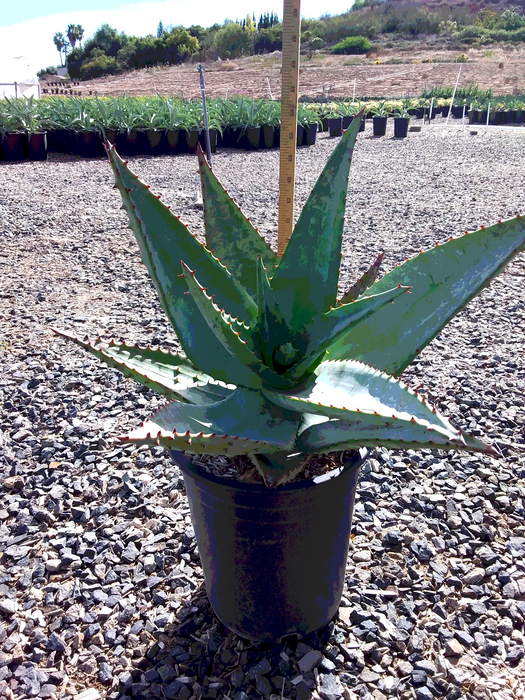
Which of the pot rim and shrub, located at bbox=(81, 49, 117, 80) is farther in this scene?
shrub, located at bbox=(81, 49, 117, 80)

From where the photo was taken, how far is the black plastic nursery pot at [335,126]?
12594 mm

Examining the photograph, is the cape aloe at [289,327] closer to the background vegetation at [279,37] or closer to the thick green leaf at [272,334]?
the thick green leaf at [272,334]

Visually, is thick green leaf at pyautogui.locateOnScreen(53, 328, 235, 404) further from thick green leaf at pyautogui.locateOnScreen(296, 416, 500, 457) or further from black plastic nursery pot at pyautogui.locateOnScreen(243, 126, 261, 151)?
black plastic nursery pot at pyautogui.locateOnScreen(243, 126, 261, 151)

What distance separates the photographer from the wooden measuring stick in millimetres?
1686

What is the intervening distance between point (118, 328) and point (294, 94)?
6.31 feet

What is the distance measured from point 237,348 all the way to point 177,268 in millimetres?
295

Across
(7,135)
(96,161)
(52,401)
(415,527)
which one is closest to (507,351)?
(415,527)

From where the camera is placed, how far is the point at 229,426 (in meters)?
1.08

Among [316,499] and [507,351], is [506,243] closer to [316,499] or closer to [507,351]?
[316,499]

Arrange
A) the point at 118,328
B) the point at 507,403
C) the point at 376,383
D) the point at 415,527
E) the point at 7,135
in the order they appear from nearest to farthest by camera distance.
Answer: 1. the point at 376,383
2. the point at 415,527
3. the point at 507,403
4. the point at 118,328
5. the point at 7,135

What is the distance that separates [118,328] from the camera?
128 inches

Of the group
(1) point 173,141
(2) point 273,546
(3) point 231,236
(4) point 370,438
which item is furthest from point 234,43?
(4) point 370,438

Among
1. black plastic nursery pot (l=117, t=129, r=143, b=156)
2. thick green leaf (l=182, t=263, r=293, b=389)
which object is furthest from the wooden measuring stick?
black plastic nursery pot (l=117, t=129, r=143, b=156)

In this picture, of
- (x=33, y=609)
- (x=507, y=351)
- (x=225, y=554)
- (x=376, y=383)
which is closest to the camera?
(x=376, y=383)
